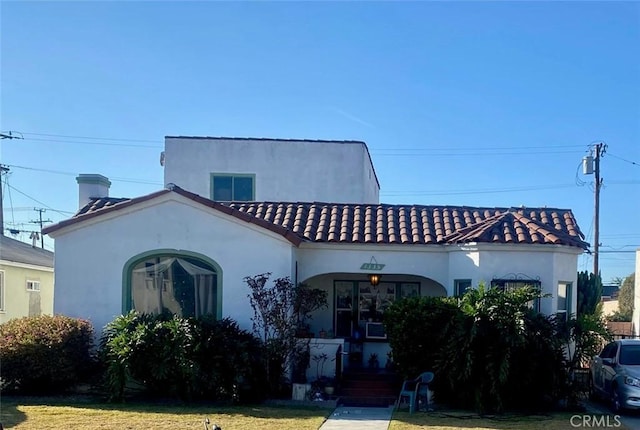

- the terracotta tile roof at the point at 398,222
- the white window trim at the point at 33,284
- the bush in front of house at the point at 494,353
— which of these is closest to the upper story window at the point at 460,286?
the terracotta tile roof at the point at 398,222

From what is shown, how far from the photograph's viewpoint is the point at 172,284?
14.3 meters

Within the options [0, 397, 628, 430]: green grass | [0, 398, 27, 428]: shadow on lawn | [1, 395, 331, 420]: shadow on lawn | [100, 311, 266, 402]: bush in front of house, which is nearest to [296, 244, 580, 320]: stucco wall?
[100, 311, 266, 402]: bush in front of house

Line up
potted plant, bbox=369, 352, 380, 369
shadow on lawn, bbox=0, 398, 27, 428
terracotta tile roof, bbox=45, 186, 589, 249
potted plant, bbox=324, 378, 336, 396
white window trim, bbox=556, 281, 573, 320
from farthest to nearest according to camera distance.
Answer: potted plant, bbox=369, 352, 380, 369 < white window trim, bbox=556, 281, 573, 320 < terracotta tile roof, bbox=45, 186, 589, 249 < potted plant, bbox=324, 378, 336, 396 < shadow on lawn, bbox=0, 398, 27, 428

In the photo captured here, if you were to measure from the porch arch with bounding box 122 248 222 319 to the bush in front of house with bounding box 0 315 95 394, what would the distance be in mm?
1520

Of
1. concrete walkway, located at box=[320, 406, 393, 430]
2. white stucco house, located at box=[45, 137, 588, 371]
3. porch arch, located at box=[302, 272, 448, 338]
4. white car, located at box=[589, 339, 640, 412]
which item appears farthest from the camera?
porch arch, located at box=[302, 272, 448, 338]

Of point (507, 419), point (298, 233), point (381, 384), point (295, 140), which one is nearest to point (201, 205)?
point (298, 233)

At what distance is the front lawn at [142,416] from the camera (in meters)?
10.5

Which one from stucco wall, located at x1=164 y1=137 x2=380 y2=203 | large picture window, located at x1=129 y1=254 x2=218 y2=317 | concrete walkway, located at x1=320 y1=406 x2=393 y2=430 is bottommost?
concrete walkway, located at x1=320 y1=406 x2=393 y2=430

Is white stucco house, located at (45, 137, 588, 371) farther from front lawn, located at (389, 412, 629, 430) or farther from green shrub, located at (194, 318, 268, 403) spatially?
front lawn, located at (389, 412, 629, 430)

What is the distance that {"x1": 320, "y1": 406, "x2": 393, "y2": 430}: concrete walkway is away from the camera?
35.4ft

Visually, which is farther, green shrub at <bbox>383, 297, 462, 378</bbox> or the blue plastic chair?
green shrub at <bbox>383, 297, 462, 378</bbox>

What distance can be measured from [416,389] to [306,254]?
4769 millimetres

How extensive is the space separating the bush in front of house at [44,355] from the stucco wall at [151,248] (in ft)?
2.85

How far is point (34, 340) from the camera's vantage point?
42.4ft
